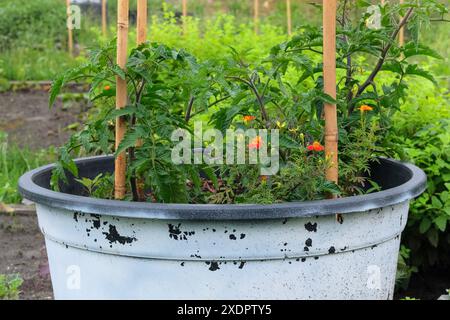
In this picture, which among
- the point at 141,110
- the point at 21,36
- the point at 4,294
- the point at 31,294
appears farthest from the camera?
the point at 21,36

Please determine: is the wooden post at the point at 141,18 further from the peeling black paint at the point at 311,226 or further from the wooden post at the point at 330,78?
the peeling black paint at the point at 311,226

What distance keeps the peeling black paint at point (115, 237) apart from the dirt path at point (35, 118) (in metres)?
3.88

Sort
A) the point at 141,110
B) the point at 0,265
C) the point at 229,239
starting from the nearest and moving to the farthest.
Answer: the point at 229,239 → the point at 141,110 → the point at 0,265

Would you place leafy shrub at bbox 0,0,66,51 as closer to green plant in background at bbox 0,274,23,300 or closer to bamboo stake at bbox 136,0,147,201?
green plant in background at bbox 0,274,23,300

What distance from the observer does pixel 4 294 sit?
3.12 metres

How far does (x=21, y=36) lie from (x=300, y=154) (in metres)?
7.47

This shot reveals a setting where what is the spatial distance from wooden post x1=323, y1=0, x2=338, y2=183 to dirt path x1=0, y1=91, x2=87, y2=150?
156 inches

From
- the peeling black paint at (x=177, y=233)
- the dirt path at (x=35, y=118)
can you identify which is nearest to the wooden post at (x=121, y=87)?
the peeling black paint at (x=177, y=233)

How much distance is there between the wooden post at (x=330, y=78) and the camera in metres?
1.96

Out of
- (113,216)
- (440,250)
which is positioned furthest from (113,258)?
(440,250)

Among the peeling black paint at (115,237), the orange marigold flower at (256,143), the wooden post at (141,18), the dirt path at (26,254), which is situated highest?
the wooden post at (141,18)

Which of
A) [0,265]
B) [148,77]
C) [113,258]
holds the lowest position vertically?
[0,265]

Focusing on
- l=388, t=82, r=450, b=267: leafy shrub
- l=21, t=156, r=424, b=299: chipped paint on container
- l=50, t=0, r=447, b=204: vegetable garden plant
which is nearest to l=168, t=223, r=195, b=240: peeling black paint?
l=21, t=156, r=424, b=299: chipped paint on container
